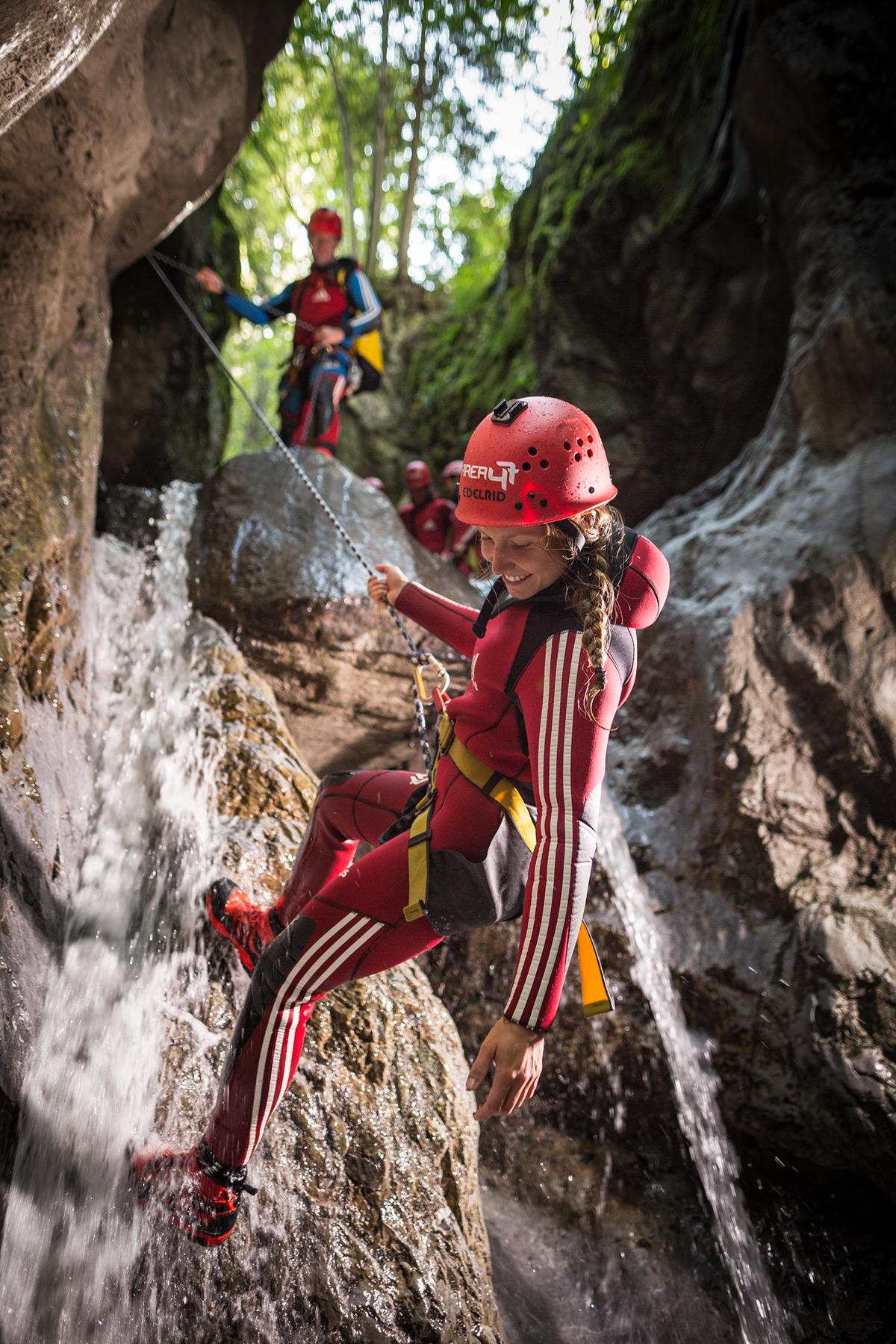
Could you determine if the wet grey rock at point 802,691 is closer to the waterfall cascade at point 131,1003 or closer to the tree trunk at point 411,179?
the waterfall cascade at point 131,1003

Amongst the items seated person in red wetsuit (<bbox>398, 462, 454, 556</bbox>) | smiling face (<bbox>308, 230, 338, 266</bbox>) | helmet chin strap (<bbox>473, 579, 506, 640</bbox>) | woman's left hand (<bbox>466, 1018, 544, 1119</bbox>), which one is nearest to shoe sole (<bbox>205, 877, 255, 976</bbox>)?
woman's left hand (<bbox>466, 1018, 544, 1119</bbox>)

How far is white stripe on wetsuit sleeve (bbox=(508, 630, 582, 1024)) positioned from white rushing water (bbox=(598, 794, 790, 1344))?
96.9 inches

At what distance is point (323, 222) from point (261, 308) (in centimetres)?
96

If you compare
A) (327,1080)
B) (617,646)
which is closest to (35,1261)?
(327,1080)

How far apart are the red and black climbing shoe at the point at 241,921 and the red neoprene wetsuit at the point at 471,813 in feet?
1.48

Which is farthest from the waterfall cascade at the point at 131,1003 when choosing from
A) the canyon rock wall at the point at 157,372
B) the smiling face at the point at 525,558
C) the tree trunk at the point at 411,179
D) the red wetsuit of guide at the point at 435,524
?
the tree trunk at the point at 411,179

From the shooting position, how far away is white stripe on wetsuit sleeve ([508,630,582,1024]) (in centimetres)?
149

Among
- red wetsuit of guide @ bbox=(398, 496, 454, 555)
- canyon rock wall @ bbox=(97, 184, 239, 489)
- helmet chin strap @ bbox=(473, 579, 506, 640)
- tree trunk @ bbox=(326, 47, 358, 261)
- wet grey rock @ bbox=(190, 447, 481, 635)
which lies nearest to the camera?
helmet chin strap @ bbox=(473, 579, 506, 640)

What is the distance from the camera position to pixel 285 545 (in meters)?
4.36

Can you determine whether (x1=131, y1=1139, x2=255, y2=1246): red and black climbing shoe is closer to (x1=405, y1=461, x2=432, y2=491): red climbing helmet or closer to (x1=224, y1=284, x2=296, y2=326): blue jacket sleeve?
(x1=224, y1=284, x2=296, y2=326): blue jacket sleeve

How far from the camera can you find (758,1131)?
3.26 meters

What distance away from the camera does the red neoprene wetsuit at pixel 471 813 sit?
5.24ft

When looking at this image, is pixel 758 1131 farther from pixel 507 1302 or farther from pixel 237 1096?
pixel 237 1096

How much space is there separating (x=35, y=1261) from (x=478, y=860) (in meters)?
1.47
